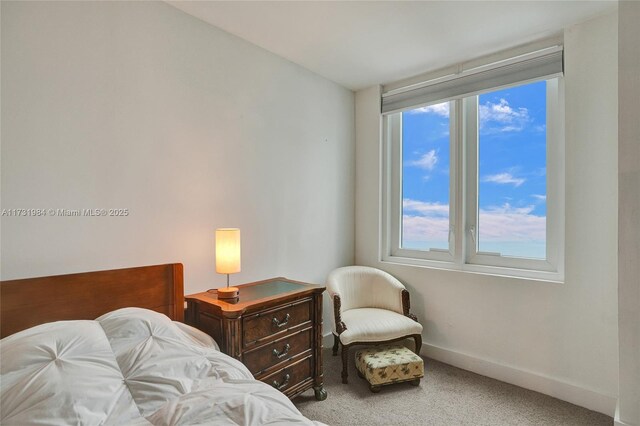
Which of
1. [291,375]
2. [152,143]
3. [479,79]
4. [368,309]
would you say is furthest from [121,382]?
[479,79]

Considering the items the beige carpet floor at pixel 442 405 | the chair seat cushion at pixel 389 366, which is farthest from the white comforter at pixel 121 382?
the chair seat cushion at pixel 389 366

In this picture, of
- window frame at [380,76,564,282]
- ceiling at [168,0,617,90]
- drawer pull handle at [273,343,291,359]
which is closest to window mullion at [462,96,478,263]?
window frame at [380,76,564,282]

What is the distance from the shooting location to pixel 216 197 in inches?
93.2

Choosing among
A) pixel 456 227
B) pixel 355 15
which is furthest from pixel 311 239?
pixel 355 15

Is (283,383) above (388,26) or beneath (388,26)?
beneath

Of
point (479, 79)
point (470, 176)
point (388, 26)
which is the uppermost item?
point (388, 26)

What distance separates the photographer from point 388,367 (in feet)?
8.05

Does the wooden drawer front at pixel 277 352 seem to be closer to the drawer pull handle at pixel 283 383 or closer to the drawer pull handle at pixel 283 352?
the drawer pull handle at pixel 283 352

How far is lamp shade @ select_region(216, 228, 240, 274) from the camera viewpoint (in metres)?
2.08

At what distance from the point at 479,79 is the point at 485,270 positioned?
5.22 ft

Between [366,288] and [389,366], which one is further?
[366,288]

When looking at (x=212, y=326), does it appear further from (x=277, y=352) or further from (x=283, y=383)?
(x=283, y=383)

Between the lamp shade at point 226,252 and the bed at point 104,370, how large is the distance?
47 cm

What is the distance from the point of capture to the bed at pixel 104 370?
104 cm
